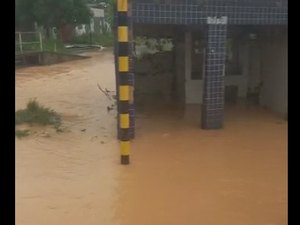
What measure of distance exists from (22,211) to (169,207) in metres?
1.50

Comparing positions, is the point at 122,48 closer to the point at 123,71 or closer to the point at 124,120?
the point at 123,71

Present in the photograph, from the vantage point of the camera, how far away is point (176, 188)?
19.2 feet

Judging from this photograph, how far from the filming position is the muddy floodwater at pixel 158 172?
5.05 metres

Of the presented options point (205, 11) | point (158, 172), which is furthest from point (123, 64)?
point (205, 11)

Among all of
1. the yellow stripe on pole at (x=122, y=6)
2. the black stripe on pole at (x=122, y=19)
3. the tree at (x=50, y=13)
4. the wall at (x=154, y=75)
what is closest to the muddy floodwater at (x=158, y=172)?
the black stripe on pole at (x=122, y=19)

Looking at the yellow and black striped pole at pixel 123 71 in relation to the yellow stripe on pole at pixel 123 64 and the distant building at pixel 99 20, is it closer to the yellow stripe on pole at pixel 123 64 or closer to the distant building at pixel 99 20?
the yellow stripe on pole at pixel 123 64

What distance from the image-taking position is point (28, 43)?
26.9 meters

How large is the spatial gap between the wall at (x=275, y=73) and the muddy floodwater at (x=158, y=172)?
1.03 feet

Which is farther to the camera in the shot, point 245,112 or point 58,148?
point 245,112

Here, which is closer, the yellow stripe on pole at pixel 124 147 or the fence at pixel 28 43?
the yellow stripe on pole at pixel 124 147

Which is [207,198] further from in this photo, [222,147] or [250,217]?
[222,147]

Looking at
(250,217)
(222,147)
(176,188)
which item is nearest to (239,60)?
(222,147)

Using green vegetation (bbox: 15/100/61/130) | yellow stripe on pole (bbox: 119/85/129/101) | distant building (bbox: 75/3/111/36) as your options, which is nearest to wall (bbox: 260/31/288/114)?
yellow stripe on pole (bbox: 119/85/129/101)

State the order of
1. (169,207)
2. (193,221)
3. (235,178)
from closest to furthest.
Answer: (193,221), (169,207), (235,178)
